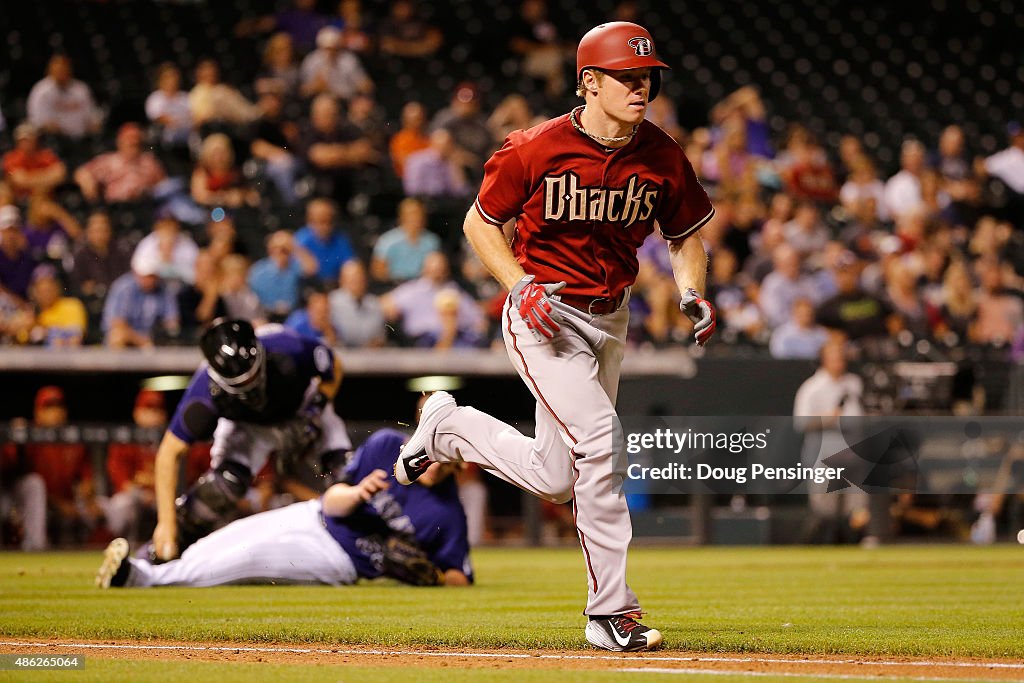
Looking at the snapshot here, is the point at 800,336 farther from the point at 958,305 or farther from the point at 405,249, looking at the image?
the point at 405,249

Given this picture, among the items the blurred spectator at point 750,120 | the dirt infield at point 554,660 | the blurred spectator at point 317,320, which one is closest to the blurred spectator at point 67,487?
the blurred spectator at point 317,320

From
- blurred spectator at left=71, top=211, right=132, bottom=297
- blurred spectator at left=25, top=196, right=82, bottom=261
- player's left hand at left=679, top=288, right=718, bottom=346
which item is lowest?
player's left hand at left=679, top=288, right=718, bottom=346

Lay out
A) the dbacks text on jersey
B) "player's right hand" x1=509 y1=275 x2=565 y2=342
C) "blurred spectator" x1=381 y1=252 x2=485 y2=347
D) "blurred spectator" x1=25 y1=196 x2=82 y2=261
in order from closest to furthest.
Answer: "player's right hand" x1=509 y1=275 x2=565 y2=342 < the dbacks text on jersey < "blurred spectator" x1=381 y1=252 x2=485 y2=347 < "blurred spectator" x1=25 y1=196 x2=82 y2=261

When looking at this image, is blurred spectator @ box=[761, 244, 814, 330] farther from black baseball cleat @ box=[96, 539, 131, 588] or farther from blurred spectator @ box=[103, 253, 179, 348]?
black baseball cleat @ box=[96, 539, 131, 588]

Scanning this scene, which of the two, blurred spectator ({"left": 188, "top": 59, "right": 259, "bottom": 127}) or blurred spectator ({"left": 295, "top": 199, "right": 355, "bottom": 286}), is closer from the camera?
blurred spectator ({"left": 295, "top": 199, "right": 355, "bottom": 286})

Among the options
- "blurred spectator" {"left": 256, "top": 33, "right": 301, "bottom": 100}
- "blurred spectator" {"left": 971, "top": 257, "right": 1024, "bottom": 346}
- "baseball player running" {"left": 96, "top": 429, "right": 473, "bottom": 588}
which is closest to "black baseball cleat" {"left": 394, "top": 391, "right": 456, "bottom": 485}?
"baseball player running" {"left": 96, "top": 429, "right": 473, "bottom": 588}

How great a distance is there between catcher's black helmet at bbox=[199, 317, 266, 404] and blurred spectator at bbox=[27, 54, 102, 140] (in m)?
7.13

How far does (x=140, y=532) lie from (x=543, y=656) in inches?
262

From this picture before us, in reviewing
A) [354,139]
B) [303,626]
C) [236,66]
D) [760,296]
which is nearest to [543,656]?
[303,626]

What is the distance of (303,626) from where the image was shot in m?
5.48

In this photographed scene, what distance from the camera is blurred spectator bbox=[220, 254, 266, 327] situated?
11.7 metres

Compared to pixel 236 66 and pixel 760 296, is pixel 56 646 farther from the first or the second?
pixel 236 66

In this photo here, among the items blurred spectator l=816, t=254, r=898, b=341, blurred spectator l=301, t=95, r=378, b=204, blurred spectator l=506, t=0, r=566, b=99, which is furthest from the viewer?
blurred spectator l=506, t=0, r=566, b=99

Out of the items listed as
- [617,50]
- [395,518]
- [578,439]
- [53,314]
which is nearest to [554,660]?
[578,439]
